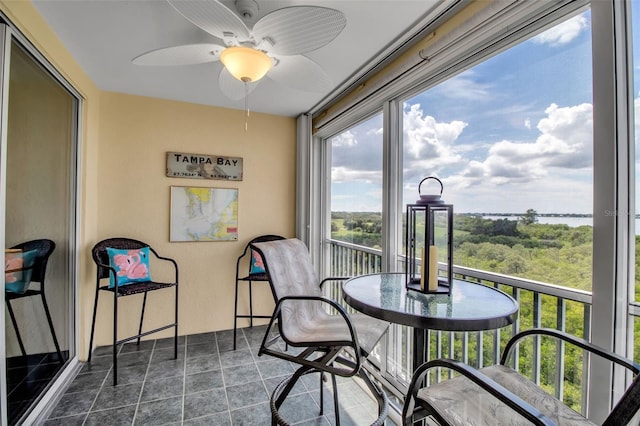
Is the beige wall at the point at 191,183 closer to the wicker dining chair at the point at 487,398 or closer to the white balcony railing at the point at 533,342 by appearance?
the white balcony railing at the point at 533,342

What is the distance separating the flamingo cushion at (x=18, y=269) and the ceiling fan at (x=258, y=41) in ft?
4.01

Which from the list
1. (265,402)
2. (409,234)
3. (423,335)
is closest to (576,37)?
A: (409,234)

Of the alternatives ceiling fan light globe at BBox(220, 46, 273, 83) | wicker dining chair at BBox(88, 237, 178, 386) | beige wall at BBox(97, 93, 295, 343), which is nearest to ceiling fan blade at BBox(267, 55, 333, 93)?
ceiling fan light globe at BBox(220, 46, 273, 83)

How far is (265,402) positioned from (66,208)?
2.07 metres

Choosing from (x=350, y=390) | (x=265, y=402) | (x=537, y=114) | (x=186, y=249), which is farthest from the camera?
(x=186, y=249)

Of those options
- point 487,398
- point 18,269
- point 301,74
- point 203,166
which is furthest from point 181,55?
point 487,398

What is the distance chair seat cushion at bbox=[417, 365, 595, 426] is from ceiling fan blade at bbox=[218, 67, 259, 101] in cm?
192

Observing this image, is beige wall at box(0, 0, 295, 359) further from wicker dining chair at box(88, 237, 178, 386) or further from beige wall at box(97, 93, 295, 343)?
wicker dining chair at box(88, 237, 178, 386)

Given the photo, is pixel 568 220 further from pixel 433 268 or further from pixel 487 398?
pixel 487 398

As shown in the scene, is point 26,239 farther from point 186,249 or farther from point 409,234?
point 409,234

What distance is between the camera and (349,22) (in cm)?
173

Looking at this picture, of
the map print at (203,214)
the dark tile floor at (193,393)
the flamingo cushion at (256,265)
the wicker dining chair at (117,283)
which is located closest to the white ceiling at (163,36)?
the map print at (203,214)

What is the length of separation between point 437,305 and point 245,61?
4.85ft

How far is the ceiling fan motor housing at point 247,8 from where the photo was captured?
4.99ft
